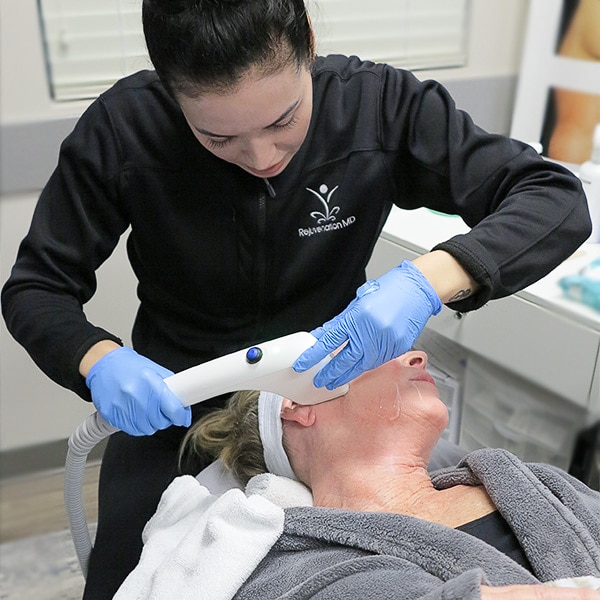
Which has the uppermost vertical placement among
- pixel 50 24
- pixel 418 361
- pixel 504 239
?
pixel 50 24

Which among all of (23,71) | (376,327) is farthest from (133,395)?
(23,71)

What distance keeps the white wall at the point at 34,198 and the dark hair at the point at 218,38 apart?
3.18 ft

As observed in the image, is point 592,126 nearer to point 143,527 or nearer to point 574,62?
point 574,62

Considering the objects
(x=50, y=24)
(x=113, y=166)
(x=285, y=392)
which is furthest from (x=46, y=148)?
(x=285, y=392)

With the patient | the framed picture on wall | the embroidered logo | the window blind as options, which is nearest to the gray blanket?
the patient

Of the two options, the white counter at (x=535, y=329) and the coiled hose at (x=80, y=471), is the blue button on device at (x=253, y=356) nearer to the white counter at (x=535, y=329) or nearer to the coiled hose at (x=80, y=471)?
the coiled hose at (x=80, y=471)

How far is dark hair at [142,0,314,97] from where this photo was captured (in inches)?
39.4

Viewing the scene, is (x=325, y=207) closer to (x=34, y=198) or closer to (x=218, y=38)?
(x=218, y=38)

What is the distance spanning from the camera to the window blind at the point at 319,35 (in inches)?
76.5

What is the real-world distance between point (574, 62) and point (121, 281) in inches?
57.0

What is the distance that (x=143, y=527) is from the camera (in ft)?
4.55

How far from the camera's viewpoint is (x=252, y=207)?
1358 mm

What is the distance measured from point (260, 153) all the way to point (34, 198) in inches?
44.6

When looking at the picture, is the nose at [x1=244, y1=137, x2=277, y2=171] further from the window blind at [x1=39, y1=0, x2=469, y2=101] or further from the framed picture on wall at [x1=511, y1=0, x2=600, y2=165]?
the framed picture on wall at [x1=511, y1=0, x2=600, y2=165]
